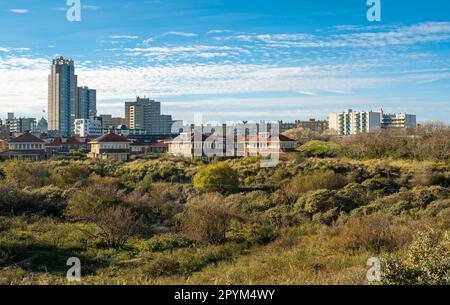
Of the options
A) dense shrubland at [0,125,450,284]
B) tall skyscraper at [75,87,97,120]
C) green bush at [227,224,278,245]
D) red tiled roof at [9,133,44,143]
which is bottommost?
green bush at [227,224,278,245]

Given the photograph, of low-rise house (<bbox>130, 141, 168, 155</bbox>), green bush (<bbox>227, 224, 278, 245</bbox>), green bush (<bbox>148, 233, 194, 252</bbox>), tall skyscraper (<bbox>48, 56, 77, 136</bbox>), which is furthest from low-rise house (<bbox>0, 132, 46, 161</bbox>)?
tall skyscraper (<bbox>48, 56, 77, 136</bbox>)

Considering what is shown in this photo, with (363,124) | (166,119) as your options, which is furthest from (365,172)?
(166,119)

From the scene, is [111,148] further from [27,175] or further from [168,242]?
[168,242]

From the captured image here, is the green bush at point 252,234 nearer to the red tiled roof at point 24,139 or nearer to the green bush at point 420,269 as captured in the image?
the green bush at point 420,269

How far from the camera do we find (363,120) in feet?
419

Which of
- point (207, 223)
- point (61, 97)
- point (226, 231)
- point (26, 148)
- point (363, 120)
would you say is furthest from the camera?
point (61, 97)

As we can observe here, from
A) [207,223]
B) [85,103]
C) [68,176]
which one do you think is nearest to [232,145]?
[68,176]

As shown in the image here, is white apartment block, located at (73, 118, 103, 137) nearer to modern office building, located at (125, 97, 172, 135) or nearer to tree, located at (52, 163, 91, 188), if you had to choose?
modern office building, located at (125, 97, 172, 135)

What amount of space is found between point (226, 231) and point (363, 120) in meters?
116

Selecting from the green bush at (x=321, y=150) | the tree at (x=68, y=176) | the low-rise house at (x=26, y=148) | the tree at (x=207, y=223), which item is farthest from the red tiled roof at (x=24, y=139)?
the tree at (x=207, y=223)

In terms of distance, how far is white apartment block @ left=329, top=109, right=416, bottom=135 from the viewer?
127188 mm

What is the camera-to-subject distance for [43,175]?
31547 mm

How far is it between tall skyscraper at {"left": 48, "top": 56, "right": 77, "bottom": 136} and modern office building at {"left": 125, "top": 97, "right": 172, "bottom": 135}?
58.6 ft
